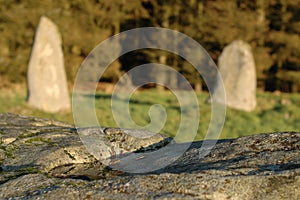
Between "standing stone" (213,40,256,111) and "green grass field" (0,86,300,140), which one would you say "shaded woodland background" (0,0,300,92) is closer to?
"standing stone" (213,40,256,111)

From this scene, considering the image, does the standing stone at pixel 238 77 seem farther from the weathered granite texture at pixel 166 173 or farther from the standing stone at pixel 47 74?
the weathered granite texture at pixel 166 173

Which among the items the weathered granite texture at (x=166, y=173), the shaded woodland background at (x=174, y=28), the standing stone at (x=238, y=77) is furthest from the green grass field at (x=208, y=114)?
the weathered granite texture at (x=166, y=173)

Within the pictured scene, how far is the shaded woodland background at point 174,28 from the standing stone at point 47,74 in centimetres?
1202

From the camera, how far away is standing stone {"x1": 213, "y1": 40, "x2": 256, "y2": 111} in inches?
857

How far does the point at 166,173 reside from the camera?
13.7 ft

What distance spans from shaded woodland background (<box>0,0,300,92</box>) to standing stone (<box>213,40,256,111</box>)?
27.5 ft

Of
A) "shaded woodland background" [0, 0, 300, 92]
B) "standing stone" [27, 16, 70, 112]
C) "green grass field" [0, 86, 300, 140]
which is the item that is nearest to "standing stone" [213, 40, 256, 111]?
"green grass field" [0, 86, 300, 140]

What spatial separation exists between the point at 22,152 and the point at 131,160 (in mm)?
1103

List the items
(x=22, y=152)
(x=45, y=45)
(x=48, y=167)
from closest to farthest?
(x=48, y=167) < (x=22, y=152) < (x=45, y=45)

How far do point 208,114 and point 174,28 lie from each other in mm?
15822

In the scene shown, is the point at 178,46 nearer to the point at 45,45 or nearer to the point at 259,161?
the point at 45,45

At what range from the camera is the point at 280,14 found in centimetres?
3316

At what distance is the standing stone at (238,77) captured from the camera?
857 inches

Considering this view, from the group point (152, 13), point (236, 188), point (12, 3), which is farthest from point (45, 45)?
point (236, 188)
